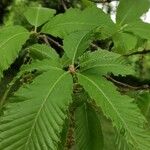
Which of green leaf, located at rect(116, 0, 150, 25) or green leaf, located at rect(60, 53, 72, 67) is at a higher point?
green leaf, located at rect(116, 0, 150, 25)

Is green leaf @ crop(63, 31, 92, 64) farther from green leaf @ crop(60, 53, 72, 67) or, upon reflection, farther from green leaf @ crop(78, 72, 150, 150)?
green leaf @ crop(78, 72, 150, 150)

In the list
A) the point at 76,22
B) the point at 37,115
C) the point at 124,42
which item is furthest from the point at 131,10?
the point at 37,115

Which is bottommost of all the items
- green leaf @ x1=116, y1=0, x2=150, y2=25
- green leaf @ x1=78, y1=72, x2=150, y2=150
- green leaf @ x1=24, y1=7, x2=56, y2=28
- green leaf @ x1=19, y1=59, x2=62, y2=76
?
green leaf @ x1=78, y1=72, x2=150, y2=150

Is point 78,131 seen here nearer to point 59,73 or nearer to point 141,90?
point 59,73

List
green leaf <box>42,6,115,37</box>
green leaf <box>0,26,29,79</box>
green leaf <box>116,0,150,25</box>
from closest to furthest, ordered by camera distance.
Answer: green leaf <box>0,26,29,79</box>
green leaf <box>42,6,115,37</box>
green leaf <box>116,0,150,25</box>

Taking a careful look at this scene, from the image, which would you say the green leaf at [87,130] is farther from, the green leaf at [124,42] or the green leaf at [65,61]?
the green leaf at [124,42]

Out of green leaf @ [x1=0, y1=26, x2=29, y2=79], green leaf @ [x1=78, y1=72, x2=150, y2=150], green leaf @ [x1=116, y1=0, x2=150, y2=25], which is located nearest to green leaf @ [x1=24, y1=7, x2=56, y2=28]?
green leaf @ [x1=0, y1=26, x2=29, y2=79]

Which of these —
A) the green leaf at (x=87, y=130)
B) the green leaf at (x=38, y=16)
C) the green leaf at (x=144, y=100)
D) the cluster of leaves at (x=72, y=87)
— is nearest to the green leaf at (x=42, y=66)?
the cluster of leaves at (x=72, y=87)
